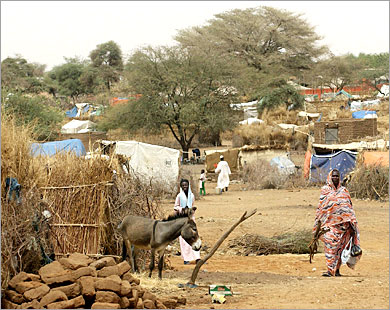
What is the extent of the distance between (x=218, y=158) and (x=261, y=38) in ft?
105

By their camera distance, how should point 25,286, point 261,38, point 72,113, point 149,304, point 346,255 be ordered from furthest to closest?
point 261,38 < point 72,113 < point 346,255 < point 149,304 < point 25,286

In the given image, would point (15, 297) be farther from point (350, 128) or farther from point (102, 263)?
point (350, 128)

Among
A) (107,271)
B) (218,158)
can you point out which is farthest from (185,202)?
(218,158)

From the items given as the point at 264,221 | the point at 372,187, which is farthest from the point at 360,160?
the point at 264,221

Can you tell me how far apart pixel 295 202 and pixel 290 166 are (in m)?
5.88

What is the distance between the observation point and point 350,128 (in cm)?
2962

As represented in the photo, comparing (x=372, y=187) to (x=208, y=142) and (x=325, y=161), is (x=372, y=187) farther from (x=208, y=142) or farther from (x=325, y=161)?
(x=208, y=142)

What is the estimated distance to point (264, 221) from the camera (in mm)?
15102

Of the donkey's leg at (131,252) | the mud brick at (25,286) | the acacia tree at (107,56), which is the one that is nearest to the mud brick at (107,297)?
the mud brick at (25,286)

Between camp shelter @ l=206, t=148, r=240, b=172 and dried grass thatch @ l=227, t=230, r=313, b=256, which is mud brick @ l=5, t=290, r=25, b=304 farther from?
camp shelter @ l=206, t=148, r=240, b=172

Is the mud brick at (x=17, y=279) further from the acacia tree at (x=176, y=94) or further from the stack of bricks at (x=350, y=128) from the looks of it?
the acacia tree at (x=176, y=94)

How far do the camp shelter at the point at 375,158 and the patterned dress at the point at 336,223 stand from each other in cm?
1153

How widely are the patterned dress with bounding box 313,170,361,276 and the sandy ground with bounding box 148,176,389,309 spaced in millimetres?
304

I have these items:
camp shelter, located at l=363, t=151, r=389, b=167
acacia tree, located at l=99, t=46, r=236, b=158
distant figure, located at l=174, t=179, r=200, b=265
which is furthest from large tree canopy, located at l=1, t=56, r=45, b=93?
distant figure, located at l=174, t=179, r=200, b=265
